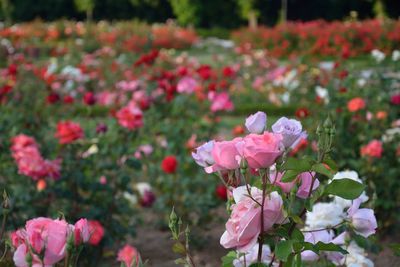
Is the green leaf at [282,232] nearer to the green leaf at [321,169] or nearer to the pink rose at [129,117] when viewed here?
the green leaf at [321,169]

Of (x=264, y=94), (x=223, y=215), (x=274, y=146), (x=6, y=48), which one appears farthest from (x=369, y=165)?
(x=6, y=48)

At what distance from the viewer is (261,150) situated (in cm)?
116

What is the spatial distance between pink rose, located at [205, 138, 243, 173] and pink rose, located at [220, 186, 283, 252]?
53 millimetres

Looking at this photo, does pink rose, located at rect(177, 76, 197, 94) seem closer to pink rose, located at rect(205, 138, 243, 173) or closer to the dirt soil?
the dirt soil

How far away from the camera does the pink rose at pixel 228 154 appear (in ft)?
3.99

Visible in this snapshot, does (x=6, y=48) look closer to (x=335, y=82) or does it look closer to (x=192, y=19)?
(x=335, y=82)

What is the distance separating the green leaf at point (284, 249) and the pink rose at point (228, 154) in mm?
140

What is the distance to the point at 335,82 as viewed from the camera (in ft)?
15.4

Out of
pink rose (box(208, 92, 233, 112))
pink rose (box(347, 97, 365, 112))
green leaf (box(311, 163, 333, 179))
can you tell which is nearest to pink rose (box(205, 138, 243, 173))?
green leaf (box(311, 163, 333, 179))

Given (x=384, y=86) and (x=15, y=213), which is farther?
(x=384, y=86)

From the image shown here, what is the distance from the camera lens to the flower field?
121 cm

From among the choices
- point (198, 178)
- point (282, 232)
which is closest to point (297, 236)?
point (282, 232)

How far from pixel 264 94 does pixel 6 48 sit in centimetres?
388

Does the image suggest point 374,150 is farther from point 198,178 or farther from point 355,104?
point 198,178
